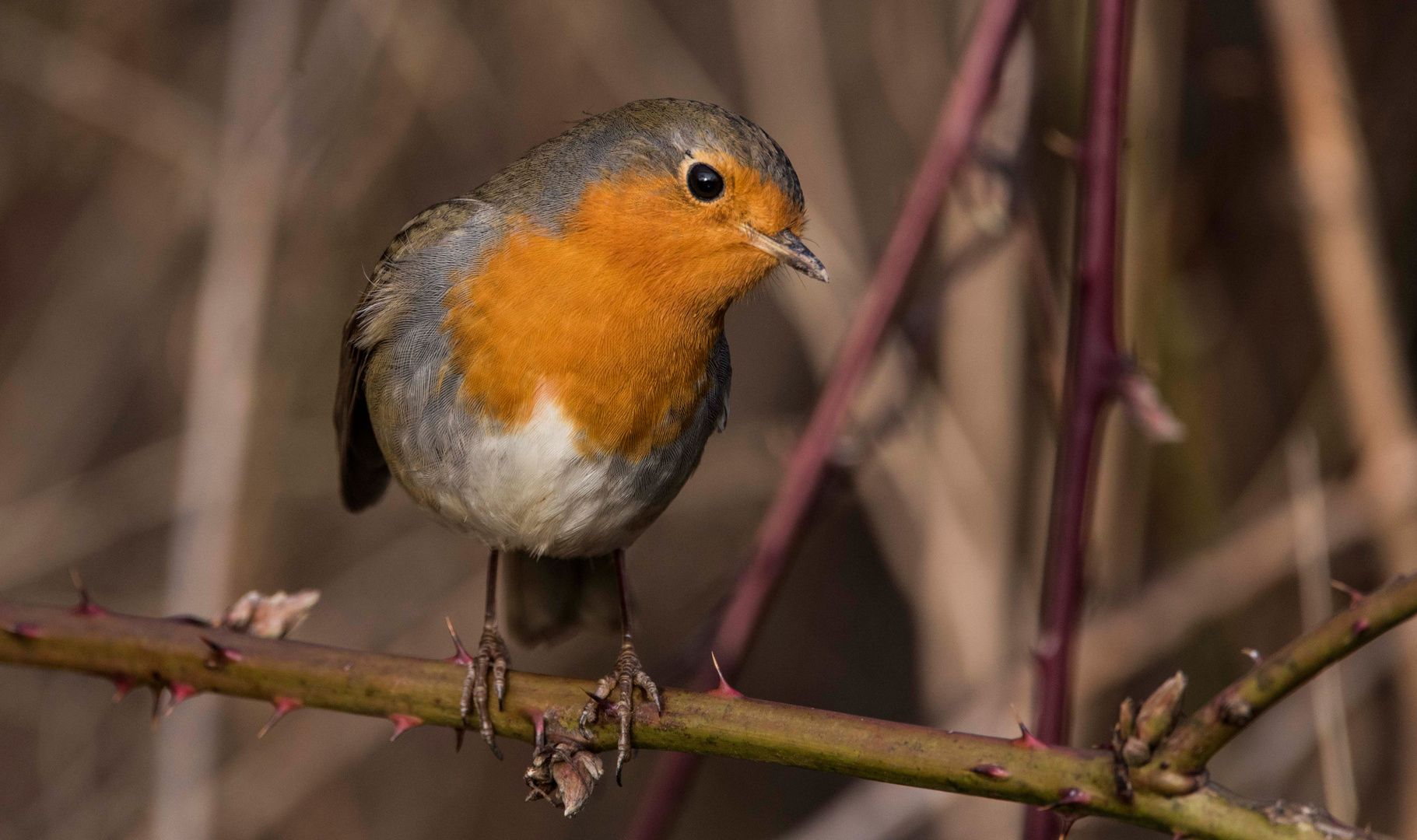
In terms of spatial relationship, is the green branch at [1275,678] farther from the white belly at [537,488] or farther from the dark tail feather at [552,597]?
the dark tail feather at [552,597]

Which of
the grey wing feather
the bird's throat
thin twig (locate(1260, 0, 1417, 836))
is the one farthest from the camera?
thin twig (locate(1260, 0, 1417, 836))

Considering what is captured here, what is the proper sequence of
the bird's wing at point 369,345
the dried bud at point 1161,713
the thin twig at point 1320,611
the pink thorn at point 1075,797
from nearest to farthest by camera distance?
the dried bud at point 1161,713
the pink thorn at point 1075,797
the thin twig at point 1320,611
the bird's wing at point 369,345

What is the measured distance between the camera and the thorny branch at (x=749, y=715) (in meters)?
1.34

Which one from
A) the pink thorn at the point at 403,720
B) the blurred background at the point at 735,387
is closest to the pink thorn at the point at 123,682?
the pink thorn at the point at 403,720

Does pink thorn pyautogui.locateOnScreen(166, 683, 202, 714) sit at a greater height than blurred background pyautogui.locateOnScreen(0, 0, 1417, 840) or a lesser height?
lesser

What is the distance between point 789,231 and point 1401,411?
1.95 meters

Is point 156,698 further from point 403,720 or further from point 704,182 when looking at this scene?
point 704,182

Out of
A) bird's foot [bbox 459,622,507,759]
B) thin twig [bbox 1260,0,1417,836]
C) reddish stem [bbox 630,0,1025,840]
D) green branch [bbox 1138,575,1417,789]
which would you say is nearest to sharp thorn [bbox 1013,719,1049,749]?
green branch [bbox 1138,575,1417,789]

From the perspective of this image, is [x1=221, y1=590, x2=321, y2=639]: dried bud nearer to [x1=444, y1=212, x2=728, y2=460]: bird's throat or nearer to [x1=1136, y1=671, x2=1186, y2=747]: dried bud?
[x1=444, y1=212, x2=728, y2=460]: bird's throat

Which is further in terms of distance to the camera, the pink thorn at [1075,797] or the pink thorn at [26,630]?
the pink thorn at [26,630]

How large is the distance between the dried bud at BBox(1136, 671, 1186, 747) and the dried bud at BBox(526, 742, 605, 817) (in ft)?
2.50

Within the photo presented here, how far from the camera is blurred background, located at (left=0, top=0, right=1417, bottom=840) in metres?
3.45

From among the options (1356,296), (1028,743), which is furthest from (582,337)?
(1356,296)

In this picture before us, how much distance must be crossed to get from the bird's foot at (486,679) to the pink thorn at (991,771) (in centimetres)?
74
